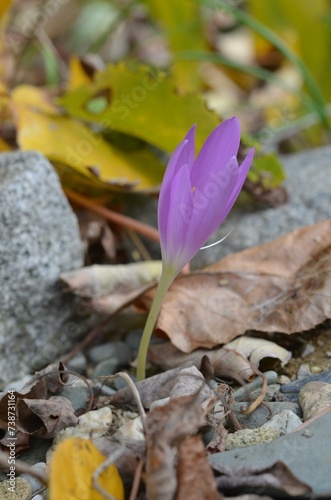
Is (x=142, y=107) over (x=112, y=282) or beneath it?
→ over

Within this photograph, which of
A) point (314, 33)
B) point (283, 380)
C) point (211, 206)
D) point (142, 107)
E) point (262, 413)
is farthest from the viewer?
point (314, 33)

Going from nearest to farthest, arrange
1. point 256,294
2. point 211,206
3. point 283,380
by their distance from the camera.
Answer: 1. point 211,206
2. point 283,380
3. point 256,294

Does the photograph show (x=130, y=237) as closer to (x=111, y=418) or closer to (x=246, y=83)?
(x=111, y=418)

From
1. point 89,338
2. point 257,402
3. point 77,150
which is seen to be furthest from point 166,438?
point 77,150

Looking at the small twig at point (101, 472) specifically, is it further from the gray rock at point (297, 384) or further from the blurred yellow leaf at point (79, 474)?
the gray rock at point (297, 384)

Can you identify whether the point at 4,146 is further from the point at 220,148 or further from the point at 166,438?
the point at 166,438

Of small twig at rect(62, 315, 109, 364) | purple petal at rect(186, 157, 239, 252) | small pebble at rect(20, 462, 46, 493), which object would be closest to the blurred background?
small twig at rect(62, 315, 109, 364)

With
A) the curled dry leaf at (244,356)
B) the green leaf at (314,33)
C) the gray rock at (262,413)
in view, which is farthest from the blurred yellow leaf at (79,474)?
the green leaf at (314,33)
